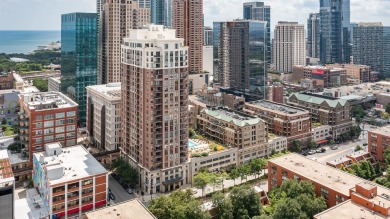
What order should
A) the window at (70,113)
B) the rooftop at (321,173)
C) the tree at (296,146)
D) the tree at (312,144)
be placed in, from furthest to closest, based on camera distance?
the tree at (312,144), the tree at (296,146), the window at (70,113), the rooftop at (321,173)

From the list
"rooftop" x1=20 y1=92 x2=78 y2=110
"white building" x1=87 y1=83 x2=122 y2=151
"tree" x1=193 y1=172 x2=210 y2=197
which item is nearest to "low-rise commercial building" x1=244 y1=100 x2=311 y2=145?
"tree" x1=193 y1=172 x2=210 y2=197

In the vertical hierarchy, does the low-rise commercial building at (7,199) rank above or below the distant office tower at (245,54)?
below

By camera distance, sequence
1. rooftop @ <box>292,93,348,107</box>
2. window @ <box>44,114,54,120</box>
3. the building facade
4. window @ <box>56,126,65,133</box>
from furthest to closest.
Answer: rooftop @ <box>292,93,348,107</box>
window @ <box>56,126,65,133</box>
window @ <box>44,114,54,120</box>
the building facade

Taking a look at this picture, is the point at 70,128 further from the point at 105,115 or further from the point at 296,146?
the point at 296,146

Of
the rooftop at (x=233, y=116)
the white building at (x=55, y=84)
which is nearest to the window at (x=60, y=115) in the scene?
the rooftop at (x=233, y=116)

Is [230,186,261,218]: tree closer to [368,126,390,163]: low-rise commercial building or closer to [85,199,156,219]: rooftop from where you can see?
[85,199,156,219]: rooftop

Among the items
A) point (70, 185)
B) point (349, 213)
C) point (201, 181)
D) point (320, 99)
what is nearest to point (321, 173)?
point (349, 213)

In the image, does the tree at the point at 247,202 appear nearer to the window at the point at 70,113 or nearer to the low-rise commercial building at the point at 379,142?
the window at the point at 70,113
